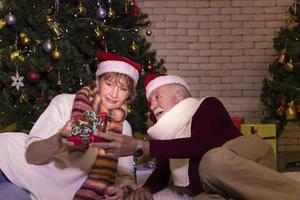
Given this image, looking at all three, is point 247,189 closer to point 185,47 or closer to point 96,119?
point 96,119

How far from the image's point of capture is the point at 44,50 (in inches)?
117

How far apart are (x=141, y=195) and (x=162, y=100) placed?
43 centimetres

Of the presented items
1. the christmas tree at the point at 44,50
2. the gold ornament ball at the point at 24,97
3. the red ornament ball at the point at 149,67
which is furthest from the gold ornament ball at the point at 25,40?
the red ornament ball at the point at 149,67

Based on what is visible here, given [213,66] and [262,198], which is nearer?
[262,198]

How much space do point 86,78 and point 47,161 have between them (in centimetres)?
116

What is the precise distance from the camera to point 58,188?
6.59 ft

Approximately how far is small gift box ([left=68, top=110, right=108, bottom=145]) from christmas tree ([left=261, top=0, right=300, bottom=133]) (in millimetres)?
2408

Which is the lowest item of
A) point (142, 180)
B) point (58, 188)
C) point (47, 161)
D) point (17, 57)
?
point (142, 180)

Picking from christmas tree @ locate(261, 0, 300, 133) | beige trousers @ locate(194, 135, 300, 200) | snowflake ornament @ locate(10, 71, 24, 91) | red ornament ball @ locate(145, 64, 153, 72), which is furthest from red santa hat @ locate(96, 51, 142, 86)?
christmas tree @ locate(261, 0, 300, 133)

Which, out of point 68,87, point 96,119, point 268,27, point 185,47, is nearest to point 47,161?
point 96,119

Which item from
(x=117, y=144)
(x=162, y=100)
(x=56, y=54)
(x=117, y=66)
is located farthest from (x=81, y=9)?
(x=117, y=144)

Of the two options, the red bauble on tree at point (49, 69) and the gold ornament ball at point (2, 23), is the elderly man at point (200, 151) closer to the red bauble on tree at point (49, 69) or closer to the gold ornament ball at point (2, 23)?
the red bauble on tree at point (49, 69)

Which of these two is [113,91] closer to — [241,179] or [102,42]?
[241,179]

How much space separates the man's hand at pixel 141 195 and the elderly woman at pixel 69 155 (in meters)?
0.05
